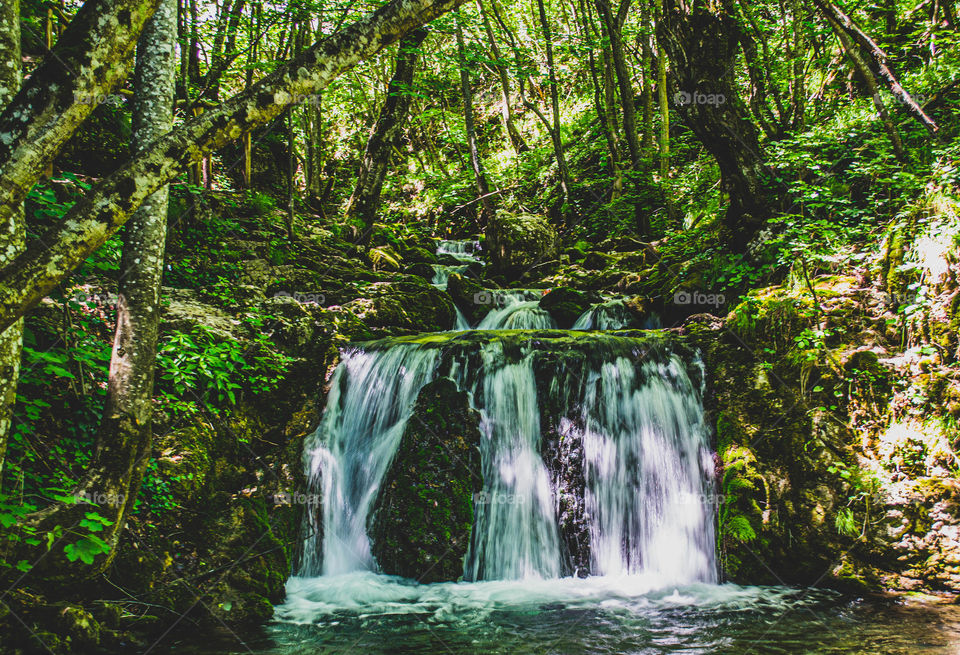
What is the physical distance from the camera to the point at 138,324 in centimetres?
357

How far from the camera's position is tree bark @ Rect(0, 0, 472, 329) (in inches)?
82.3

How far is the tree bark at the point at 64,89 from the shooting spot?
2.19 m

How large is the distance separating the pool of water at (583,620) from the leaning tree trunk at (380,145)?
→ 9.13 m

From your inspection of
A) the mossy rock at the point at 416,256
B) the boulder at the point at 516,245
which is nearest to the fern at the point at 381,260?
the mossy rock at the point at 416,256

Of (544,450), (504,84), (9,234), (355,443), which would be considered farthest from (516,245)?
(9,234)

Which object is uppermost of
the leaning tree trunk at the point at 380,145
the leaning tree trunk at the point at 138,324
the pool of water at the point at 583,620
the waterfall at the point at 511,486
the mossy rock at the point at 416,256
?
the leaning tree trunk at the point at 380,145

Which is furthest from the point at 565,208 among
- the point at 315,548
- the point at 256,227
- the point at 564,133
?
the point at 315,548

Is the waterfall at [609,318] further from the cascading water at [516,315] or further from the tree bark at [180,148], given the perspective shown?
the tree bark at [180,148]

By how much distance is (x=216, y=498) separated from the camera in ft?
17.1

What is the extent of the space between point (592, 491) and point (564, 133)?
17.8 m

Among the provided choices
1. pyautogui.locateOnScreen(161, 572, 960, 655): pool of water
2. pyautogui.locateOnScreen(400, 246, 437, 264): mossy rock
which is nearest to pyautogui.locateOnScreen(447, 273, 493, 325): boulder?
pyautogui.locateOnScreen(400, 246, 437, 264): mossy rock

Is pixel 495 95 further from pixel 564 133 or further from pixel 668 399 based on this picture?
pixel 668 399

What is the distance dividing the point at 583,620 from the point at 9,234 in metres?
5.00

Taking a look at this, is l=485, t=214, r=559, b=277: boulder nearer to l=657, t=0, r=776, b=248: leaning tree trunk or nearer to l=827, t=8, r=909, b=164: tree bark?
l=657, t=0, r=776, b=248: leaning tree trunk
